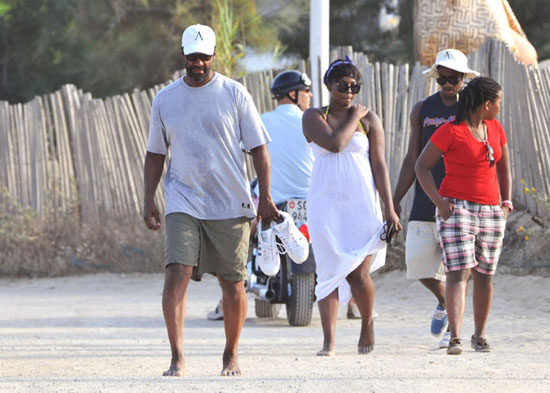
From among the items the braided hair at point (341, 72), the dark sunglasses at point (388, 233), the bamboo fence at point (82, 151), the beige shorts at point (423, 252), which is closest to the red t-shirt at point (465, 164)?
the dark sunglasses at point (388, 233)

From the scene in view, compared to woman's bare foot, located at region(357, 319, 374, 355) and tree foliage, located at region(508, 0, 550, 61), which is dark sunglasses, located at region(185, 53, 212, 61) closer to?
woman's bare foot, located at region(357, 319, 374, 355)

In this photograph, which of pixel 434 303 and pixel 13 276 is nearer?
pixel 434 303

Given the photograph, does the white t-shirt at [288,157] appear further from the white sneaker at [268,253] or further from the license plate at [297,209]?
the white sneaker at [268,253]

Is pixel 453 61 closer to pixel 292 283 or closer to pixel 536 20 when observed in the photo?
pixel 292 283

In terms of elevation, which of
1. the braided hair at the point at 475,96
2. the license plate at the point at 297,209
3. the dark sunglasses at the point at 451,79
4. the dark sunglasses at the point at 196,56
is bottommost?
the license plate at the point at 297,209

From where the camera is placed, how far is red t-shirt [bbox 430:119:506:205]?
5938 mm

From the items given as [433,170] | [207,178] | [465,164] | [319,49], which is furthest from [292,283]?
[319,49]

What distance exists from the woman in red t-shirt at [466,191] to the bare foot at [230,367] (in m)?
1.33

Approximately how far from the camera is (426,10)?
12422mm

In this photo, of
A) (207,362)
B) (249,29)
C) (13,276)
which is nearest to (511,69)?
(207,362)

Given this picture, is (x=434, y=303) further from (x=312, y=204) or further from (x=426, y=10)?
(x=426, y=10)

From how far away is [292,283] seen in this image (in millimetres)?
7637

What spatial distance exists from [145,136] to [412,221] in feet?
20.4

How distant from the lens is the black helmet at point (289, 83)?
25.3ft
